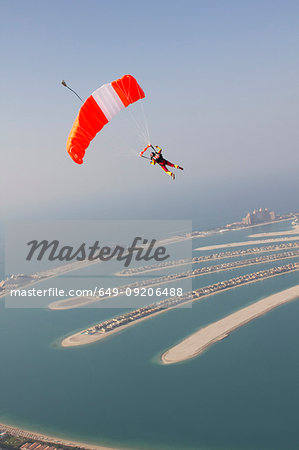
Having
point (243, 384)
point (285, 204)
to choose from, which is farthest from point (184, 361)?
point (285, 204)

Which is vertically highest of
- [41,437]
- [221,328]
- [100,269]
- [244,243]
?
[244,243]

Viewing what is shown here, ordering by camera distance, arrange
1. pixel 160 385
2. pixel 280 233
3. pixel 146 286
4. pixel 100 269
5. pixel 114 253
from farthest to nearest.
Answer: pixel 280 233 < pixel 114 253 < pixel 100 269 < pixel 146 286 < pixel 160 385

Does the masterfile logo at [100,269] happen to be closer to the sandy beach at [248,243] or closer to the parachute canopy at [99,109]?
the sandy beach at [248,243]

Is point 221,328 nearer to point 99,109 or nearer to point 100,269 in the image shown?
point 99,109

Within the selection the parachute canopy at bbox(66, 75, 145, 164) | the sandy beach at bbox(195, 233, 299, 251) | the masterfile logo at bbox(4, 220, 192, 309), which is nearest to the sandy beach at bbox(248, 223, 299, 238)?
the sandy beach at bbox(195, 233, 299, 251)

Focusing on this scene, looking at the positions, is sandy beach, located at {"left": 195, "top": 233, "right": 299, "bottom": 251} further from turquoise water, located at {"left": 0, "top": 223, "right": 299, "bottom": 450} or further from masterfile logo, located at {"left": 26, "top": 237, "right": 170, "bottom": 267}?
turquoise water, located at {"left": 0, "top": 223, "right": 299, "bottom": 450}

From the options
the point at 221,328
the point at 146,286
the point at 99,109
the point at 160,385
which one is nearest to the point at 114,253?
the point at 146,286

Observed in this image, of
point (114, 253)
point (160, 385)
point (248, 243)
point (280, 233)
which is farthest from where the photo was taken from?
point (280, 233)
